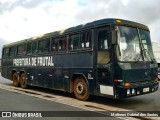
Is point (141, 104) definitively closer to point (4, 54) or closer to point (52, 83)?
point (52, 83)

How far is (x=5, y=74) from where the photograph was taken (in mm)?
20750

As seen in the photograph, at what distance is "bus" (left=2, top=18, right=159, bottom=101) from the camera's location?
31.9ft

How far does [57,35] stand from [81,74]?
2.94 meters

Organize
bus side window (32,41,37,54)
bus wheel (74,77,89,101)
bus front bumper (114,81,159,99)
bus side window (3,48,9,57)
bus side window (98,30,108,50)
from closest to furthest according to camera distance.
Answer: bus front bumper (114,81,159,99)
bus side window (98,30,108,50)
bus wheel (74,77,89,101)
bus side window (32,41,37,54)
bus side window (3,48,9,57)

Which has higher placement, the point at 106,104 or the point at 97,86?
the point at 97,86

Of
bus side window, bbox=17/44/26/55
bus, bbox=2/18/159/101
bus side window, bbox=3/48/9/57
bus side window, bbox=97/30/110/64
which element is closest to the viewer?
bus, bbox=2/18/159/101

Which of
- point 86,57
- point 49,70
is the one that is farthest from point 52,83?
point 86,57

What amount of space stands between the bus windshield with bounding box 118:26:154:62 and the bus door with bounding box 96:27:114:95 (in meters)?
0.47

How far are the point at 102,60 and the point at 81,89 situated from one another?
79.1 inches

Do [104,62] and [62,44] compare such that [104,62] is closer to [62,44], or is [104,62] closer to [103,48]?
[103,48]

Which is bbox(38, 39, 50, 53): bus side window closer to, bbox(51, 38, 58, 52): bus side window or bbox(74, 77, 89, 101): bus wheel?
bbox(51, 38, 58, 52): bus side window

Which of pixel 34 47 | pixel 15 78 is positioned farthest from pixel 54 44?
pixel 15 78

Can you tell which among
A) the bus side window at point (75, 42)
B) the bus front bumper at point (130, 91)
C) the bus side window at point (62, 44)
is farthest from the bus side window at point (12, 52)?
the bus front bumper at point (130, 91)

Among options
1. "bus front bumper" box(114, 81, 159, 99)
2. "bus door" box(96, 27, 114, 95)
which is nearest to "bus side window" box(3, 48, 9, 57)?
"bus door" box(96, 27, 114, 95)
